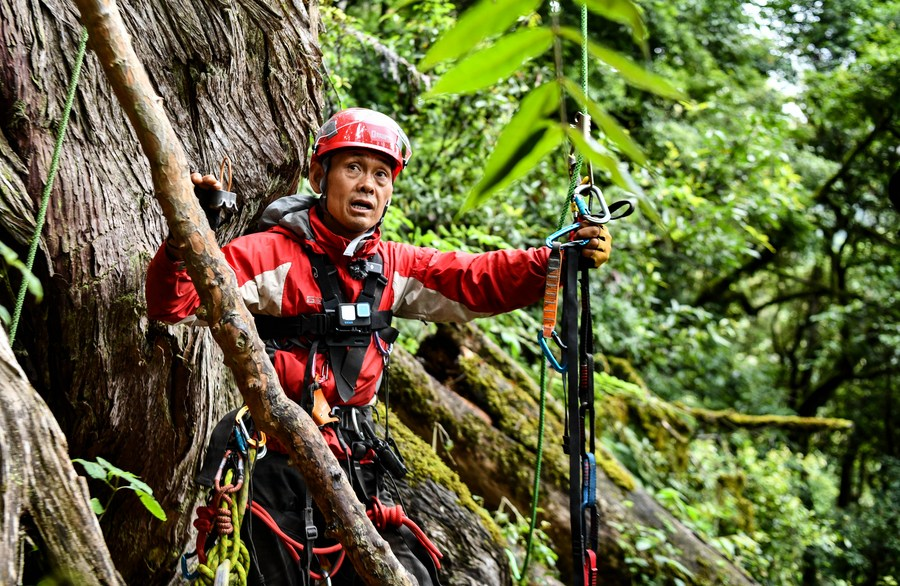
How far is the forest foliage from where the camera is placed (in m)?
6.33

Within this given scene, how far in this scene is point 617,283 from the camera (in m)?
7.92

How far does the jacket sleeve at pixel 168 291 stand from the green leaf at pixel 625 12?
173 centimetres

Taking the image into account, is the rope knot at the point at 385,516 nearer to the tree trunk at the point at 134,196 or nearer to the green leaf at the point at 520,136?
the tree trunk at the point at 134,196

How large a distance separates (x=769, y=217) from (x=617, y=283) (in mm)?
1655

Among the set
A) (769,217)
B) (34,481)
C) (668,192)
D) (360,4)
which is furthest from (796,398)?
(34,481)

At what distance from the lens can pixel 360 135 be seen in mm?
2918

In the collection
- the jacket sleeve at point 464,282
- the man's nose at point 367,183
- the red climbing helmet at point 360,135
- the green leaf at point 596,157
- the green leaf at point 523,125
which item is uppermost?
the red climbing helmet at point 360,135

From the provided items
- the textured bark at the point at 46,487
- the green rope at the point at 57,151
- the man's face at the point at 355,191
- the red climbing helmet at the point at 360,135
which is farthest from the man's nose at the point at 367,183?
the textured bark at the point at 46,487

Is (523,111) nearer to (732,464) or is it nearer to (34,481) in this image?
(34,481)

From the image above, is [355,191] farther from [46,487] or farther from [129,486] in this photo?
[46,487]

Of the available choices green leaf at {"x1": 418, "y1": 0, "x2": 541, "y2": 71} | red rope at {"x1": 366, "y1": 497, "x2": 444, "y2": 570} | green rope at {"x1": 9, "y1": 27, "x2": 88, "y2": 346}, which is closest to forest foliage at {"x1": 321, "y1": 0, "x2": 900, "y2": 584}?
green rope at {"x1": 9, "y1": 27, "x2": 88, "y2": 346}

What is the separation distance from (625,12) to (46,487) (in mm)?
1325

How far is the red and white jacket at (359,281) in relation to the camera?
9.07 ft

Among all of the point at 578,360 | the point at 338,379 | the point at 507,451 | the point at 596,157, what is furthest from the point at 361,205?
the point at 507,451
